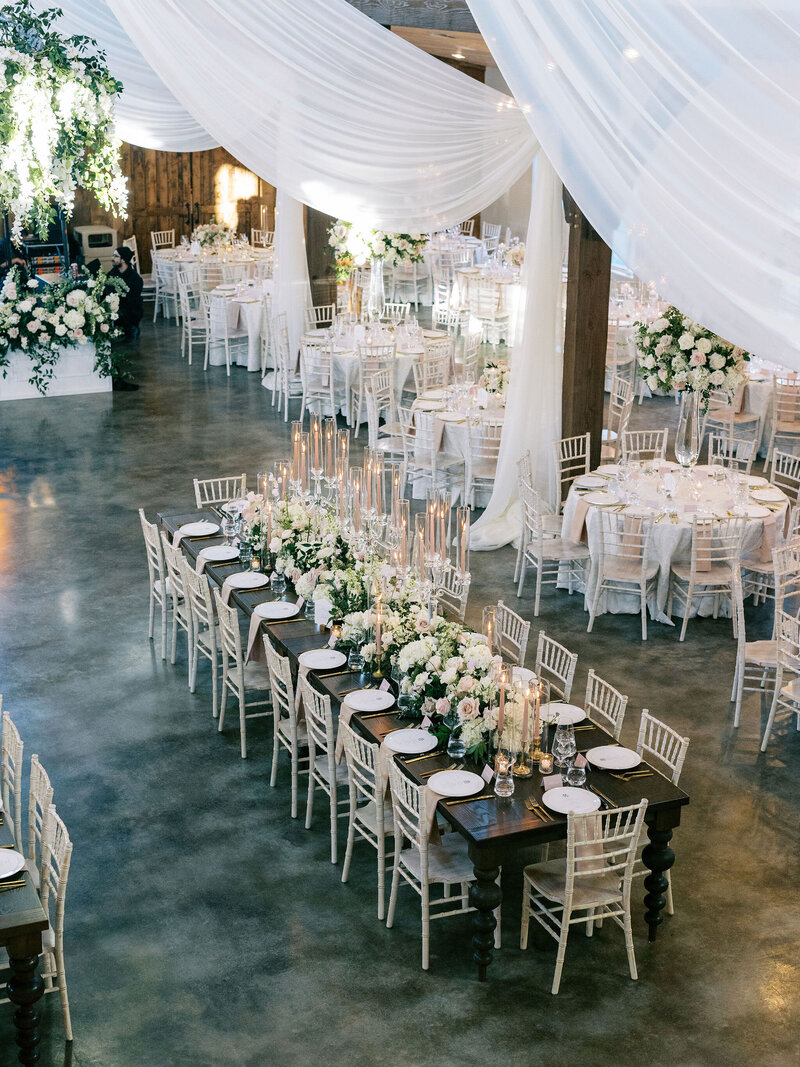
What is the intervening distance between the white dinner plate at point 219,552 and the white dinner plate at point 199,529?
0.23 meters

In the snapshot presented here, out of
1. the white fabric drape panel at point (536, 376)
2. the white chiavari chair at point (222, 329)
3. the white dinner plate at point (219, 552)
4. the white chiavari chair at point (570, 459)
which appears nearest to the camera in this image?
the white dinner plate at point (219, 552)

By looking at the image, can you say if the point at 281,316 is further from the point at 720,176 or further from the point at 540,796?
the point at 720,176

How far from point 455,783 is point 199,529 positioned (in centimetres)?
364

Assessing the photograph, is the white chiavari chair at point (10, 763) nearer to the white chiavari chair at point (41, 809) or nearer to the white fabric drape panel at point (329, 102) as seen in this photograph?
the white chiavari chair at point (41, 809)

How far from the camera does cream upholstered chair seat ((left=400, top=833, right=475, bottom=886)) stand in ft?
17.3

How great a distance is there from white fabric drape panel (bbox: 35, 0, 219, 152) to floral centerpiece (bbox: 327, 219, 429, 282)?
372 cm

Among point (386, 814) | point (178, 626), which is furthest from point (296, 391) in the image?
point (386, 814)

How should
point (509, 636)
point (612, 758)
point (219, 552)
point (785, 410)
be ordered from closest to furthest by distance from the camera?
point (612, 758) < point (509, 636) < point (219, 552) < point (785, 410)

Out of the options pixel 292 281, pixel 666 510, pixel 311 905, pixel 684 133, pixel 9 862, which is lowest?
pixel 311 905

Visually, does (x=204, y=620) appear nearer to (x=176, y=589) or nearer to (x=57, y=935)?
(x=176, y=589)

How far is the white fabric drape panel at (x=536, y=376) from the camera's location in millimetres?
9479

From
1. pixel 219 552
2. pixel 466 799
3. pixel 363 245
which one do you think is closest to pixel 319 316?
pixel 363 245

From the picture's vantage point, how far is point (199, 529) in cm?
845

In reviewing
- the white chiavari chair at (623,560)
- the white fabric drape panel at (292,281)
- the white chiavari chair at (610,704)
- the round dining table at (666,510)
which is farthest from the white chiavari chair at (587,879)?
the white fabric drape panel at (292,281)
